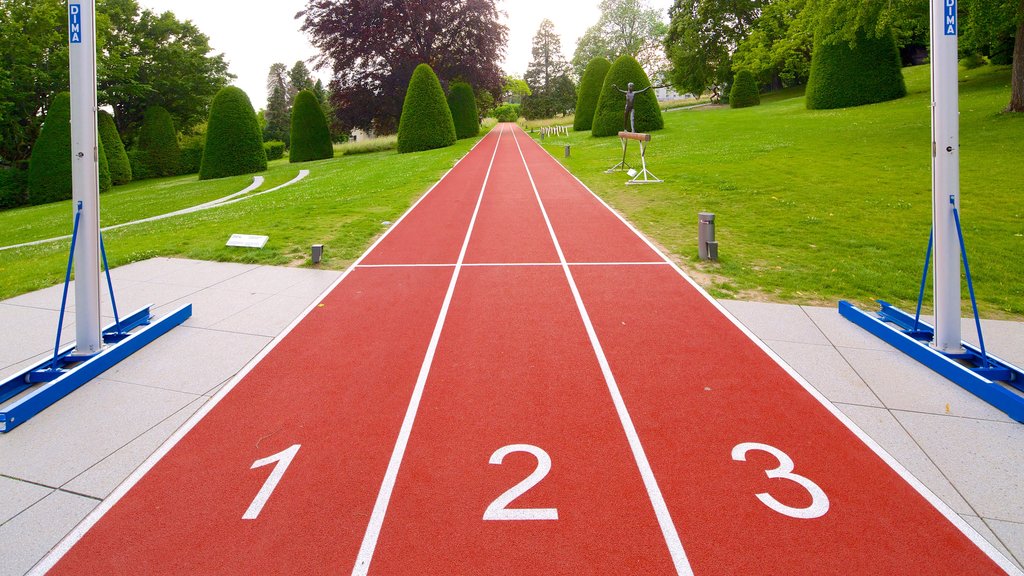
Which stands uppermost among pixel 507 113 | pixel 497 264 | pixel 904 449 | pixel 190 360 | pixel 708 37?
pixel 507 113

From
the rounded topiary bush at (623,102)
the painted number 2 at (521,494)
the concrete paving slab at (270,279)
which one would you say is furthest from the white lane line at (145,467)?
the rounded topiary bush at (623,102)

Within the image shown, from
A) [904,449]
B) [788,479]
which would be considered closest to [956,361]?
[904,449]

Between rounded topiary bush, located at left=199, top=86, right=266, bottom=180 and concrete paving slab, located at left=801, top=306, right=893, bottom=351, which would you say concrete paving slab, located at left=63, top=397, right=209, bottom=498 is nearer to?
concrete paving slab, located at left=801, top=306, right=893, bottom=351

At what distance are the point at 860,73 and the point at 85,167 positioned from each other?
38246 mm

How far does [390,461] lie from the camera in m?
4.12

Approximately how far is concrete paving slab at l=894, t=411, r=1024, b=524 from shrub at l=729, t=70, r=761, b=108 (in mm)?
48179

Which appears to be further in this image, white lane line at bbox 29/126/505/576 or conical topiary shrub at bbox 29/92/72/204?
conical topiary shrub at bbox 29/92/72/204

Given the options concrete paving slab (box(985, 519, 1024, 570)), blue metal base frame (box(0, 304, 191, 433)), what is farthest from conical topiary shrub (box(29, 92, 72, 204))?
concrete paving slab (box(985, 519, 1024, 570))

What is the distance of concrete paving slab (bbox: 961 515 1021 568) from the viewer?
124 inches

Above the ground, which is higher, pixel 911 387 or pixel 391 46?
pixel 391 46

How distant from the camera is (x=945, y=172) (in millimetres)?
5473

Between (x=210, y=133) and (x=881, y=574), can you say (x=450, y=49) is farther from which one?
(x=881, y=574)

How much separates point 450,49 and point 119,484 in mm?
48566

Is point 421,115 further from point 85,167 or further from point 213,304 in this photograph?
point 85,167
